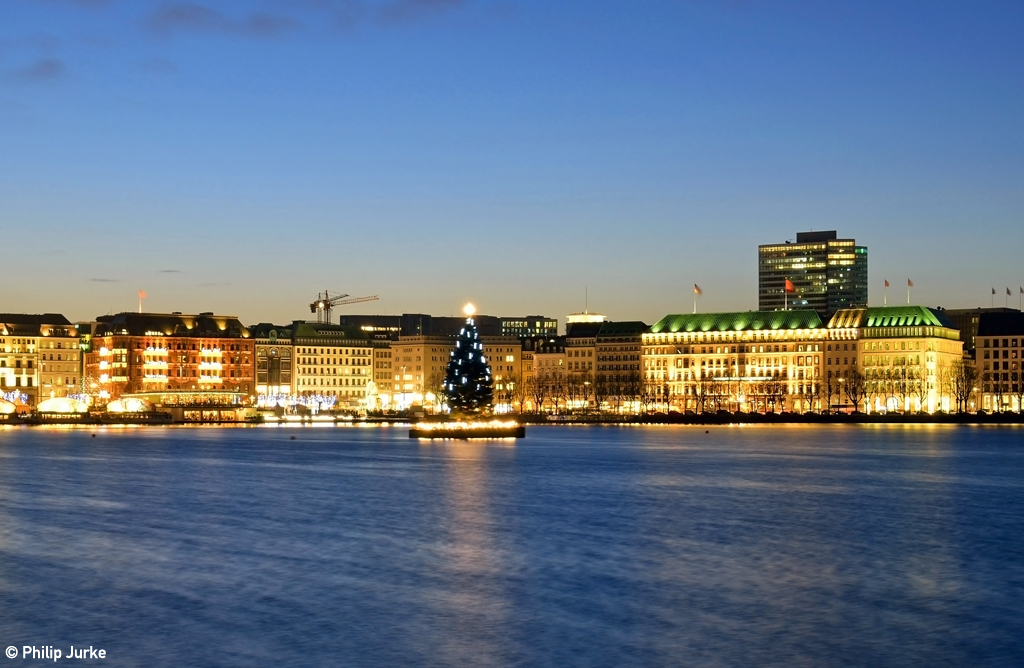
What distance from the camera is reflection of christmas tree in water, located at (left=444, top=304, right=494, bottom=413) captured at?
117m

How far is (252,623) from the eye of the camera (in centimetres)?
3173

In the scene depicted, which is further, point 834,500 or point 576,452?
point 576,452

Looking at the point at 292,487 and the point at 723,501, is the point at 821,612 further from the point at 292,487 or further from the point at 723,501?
the point at 292,487

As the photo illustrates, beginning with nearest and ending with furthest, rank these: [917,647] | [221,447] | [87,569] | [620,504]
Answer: [917,647] → [87,569] → [620,504] → [221,447]

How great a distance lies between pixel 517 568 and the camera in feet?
132

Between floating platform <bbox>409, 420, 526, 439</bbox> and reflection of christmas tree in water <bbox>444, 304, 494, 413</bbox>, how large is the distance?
2751 millimetres

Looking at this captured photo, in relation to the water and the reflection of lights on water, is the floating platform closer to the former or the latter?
the reflection of lights on water

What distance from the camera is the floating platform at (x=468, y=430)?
120000 mm

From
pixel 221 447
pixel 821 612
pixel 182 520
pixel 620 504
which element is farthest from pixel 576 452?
pixel 821 612

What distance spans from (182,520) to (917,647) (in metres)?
30.1
